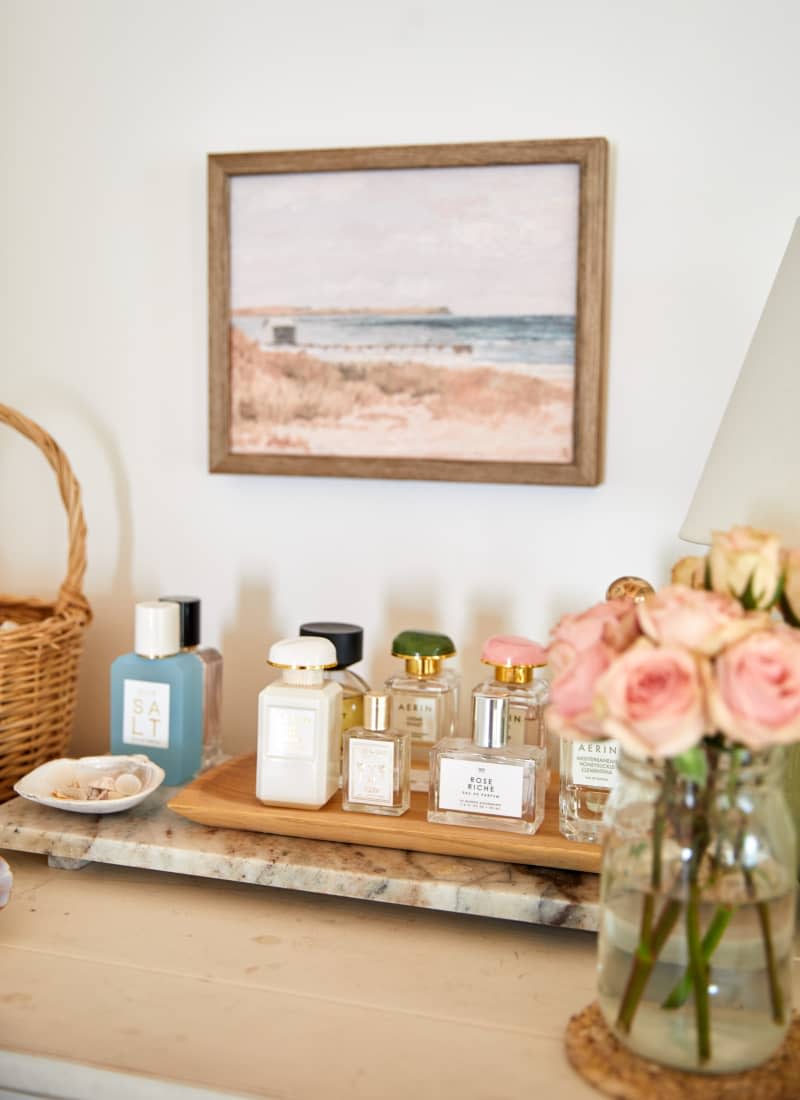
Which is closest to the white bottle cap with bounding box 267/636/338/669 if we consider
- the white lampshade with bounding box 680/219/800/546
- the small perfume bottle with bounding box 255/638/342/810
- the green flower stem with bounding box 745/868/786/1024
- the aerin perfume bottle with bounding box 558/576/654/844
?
the small perfume bottle with bounding box 255/638/342/810

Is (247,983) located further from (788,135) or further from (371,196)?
→ (788,135)

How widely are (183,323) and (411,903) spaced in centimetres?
76

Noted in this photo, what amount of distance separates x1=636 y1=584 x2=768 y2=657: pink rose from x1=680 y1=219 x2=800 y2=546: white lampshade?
0.86 ft

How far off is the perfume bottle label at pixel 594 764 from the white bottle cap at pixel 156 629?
447 mm

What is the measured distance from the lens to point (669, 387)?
3.80 feet

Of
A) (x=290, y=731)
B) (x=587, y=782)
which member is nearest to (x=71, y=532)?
(x=290, y=731)

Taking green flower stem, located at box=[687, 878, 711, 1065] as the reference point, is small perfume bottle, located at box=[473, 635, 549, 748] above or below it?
above

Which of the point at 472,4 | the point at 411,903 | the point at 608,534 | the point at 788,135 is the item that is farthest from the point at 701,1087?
the point at 472,4

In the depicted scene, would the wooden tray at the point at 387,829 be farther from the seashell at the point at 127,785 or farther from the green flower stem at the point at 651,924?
the green flower stem at the point at 651,924

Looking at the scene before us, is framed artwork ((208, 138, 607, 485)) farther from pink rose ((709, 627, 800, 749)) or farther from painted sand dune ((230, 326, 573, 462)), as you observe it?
pink rose ((709, 627, 800, 749))

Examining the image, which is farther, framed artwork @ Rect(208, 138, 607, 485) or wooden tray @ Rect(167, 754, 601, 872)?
framed artwork @ Rect(208, 138, 607, 485)

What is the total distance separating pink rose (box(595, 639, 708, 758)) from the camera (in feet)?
1.96

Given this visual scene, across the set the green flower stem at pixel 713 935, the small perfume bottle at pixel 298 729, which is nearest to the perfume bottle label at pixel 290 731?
the small perfume bottle at pixel 298 729

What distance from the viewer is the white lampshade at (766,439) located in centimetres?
87
